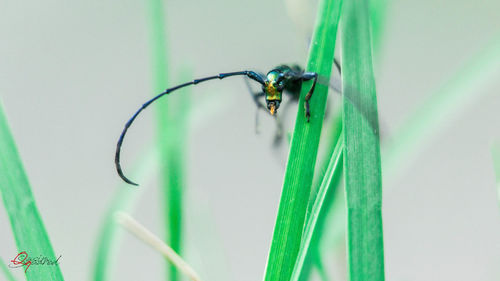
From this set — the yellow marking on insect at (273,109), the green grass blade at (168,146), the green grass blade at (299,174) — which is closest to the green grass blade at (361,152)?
the green grass blade at (299,174)

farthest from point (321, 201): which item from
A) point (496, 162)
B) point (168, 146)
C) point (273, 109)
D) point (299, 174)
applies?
point (168, 146)

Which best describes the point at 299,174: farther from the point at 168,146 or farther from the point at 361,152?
the point at 168,146

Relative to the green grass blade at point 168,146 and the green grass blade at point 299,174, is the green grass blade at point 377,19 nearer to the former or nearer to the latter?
the green grass blade at point 299,174

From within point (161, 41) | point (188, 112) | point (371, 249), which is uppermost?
point (161, 41)

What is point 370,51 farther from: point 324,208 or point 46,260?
point 46,260

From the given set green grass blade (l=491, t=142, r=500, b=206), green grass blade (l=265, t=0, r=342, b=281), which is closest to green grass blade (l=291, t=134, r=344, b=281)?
green grass blade (l=265, t=0, r=342, b=281)

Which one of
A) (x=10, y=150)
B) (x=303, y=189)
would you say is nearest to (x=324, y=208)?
(x=303, y=189)
